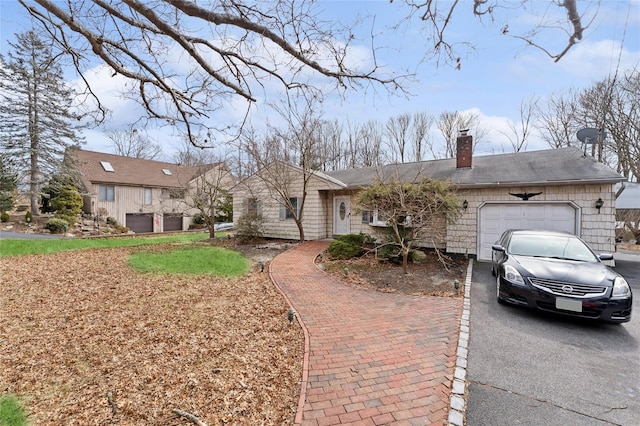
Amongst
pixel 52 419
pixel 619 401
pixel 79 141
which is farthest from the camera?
pixel 79 141

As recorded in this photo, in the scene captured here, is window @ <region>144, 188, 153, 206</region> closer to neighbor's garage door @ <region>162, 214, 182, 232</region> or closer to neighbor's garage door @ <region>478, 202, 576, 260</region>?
neighbor's garage door @ <region>162, 214, 182, 232</region>

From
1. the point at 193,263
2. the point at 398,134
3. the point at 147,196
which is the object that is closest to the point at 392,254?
the point at 193,263

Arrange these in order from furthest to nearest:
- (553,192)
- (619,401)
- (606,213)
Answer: (553,192) → (606,213) → (619,401)

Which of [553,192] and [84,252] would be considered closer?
[553,192]

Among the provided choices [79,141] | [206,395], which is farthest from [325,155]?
[79,141]

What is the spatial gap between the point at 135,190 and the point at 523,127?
107 ft

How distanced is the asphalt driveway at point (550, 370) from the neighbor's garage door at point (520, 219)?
4.45 metres

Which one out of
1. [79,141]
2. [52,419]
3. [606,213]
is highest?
[79,141]

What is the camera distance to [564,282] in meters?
4.52

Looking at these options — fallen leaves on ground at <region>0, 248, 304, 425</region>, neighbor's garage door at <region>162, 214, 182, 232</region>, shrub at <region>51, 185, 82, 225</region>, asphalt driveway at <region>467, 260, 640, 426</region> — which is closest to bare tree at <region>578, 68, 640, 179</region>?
asphalt driveway at <region>467, 260, 640, 426</region>

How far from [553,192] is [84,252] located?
16.1 metres

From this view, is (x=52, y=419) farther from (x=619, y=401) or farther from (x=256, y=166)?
(x=256, y=166)

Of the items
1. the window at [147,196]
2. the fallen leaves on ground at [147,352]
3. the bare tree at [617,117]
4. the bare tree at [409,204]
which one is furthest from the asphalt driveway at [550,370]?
the window at [147,196]

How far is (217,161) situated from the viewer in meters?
18.2
